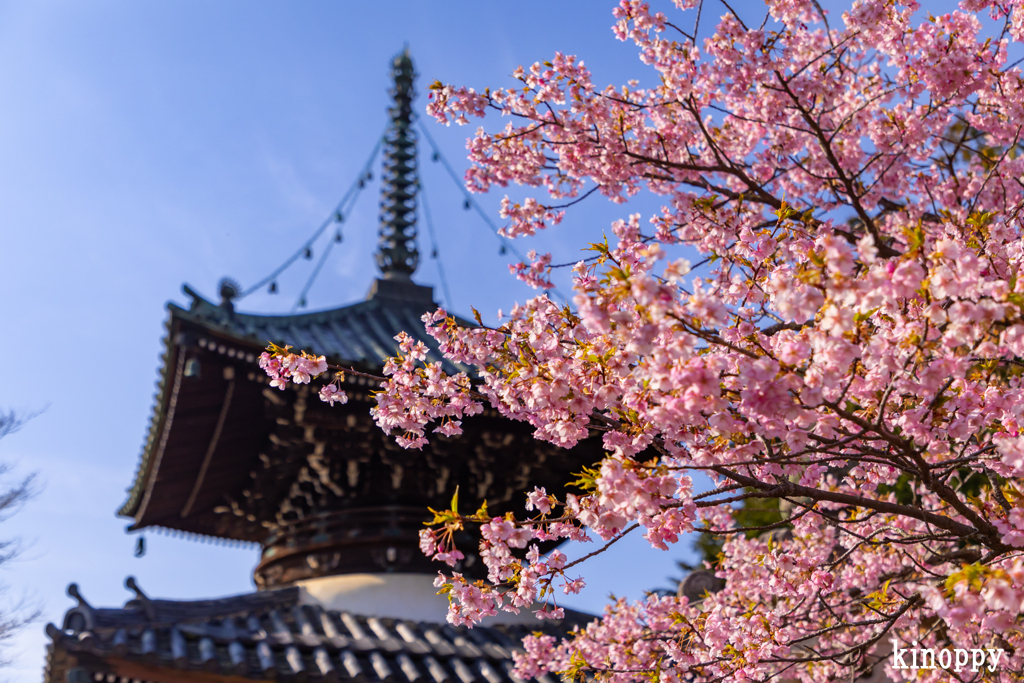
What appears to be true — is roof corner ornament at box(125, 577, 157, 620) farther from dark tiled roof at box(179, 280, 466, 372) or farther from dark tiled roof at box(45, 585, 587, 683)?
dark tiled roof at box(179, 280, 466, 372)

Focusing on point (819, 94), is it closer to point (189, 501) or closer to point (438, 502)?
point (438, 502)

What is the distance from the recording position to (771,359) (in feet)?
8.64

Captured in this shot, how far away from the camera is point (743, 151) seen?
23.3 ft

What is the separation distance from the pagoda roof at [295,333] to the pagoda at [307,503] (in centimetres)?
3

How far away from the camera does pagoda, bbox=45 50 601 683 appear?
21.9 ft

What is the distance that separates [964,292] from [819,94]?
13.3 feet

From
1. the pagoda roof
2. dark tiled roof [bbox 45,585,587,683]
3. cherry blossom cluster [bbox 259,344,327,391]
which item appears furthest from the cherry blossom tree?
the pagoda roof

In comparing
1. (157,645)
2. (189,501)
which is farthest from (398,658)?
(189,501)

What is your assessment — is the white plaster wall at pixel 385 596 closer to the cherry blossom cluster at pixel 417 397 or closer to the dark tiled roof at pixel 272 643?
the dark tiled roof at pixel 272 643

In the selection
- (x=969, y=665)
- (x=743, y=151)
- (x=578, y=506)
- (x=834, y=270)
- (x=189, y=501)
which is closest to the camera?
(x=834, y=270)

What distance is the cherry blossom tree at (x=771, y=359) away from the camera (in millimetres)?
2590

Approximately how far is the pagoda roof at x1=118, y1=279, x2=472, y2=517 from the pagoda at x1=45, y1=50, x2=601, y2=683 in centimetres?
3

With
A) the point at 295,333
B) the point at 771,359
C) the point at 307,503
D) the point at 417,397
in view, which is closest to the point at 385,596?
the point at 307,503

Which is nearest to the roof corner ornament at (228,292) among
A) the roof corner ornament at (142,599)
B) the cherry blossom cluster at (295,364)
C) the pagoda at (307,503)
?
the pagoda at (307,503)
